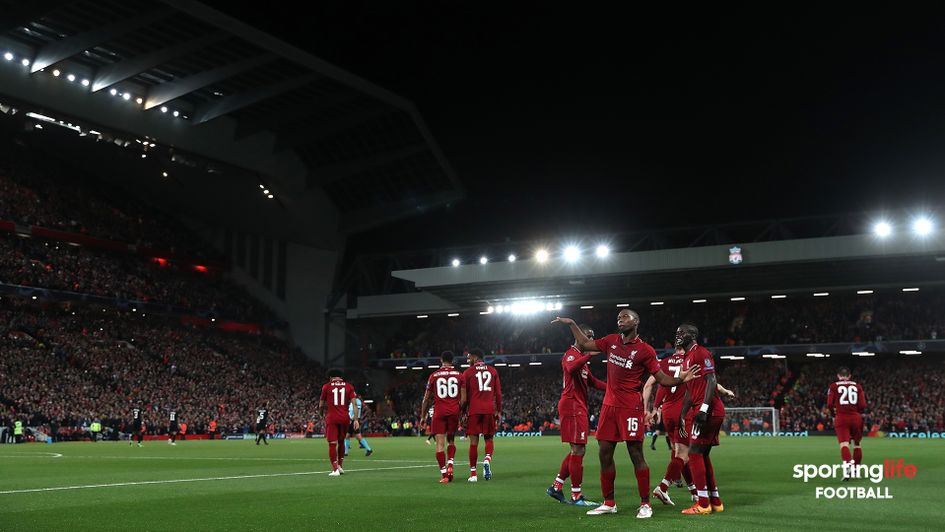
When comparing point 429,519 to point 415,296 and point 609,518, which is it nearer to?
point 609,518

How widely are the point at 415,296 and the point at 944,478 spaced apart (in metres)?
56.0

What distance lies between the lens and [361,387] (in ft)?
235

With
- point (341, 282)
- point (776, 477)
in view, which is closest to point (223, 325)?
point (341, 282)

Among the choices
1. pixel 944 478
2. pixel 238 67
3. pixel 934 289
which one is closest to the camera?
pixel 944 478

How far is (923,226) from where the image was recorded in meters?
51.4

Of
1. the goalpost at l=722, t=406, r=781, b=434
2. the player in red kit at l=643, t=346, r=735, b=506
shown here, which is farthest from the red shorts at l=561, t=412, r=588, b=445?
the goalpost at l=722, t=406, r=781, b=434

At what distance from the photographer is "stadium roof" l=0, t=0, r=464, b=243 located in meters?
43.8

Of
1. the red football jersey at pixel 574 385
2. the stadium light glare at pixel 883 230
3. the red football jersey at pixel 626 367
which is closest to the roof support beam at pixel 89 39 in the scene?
the red football jersey at pixel 574 385

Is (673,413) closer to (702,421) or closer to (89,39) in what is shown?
(702,421)

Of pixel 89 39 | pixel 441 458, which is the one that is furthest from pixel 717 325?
pixel 441 458

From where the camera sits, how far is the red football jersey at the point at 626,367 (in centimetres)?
1045

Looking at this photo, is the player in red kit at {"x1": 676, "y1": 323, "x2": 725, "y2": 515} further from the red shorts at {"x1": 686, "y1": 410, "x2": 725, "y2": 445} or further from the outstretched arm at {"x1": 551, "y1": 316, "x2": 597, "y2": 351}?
the outstretched arm at {"x1": 551, "y1": 316, "x2": 597, "y2": 351}

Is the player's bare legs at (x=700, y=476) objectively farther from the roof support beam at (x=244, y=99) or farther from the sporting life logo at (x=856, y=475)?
the roof support beam at (x=244, y=99)

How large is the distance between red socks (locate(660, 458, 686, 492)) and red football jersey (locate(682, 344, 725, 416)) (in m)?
1.06
